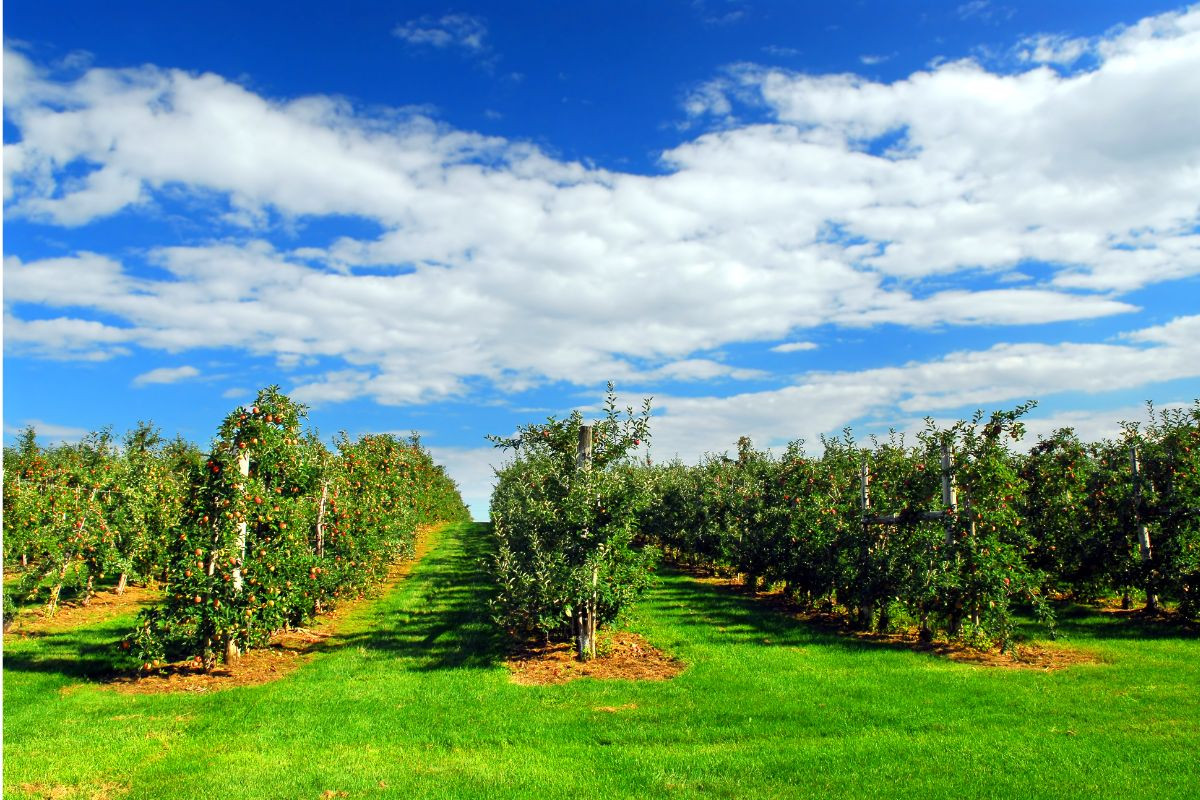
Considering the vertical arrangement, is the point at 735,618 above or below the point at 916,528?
below

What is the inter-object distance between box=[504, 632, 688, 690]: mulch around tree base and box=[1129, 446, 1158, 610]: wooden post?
1122 cm

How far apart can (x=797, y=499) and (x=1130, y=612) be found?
25.9ft

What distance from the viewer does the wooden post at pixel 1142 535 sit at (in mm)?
16312

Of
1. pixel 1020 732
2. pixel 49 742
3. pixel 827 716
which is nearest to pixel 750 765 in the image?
pixel 827 716

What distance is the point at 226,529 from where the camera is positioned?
Result: 42.3 feet

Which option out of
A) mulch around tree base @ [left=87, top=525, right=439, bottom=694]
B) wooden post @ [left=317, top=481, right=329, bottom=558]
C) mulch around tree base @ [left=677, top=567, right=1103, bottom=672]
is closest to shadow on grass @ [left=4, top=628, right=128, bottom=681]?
mulch around tree base @ [left=87, top=525, right=439, bottom=694]

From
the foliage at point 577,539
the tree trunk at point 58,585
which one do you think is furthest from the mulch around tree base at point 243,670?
the tree trunk at point 58,585

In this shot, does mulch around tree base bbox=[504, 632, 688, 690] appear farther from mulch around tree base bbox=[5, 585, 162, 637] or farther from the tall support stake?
mulch around tree base bbox=[5, 585, 162, 637]

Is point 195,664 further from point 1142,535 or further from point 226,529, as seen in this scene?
point 1142,535

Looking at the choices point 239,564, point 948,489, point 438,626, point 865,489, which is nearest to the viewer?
point 239,564

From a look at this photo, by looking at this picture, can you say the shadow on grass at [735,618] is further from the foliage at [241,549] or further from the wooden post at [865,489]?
the foliage at [241,549]

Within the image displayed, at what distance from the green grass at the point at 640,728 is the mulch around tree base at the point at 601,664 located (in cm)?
41

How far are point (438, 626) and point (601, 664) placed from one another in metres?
5.04

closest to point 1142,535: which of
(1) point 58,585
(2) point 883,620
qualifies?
(2) point 883,620
